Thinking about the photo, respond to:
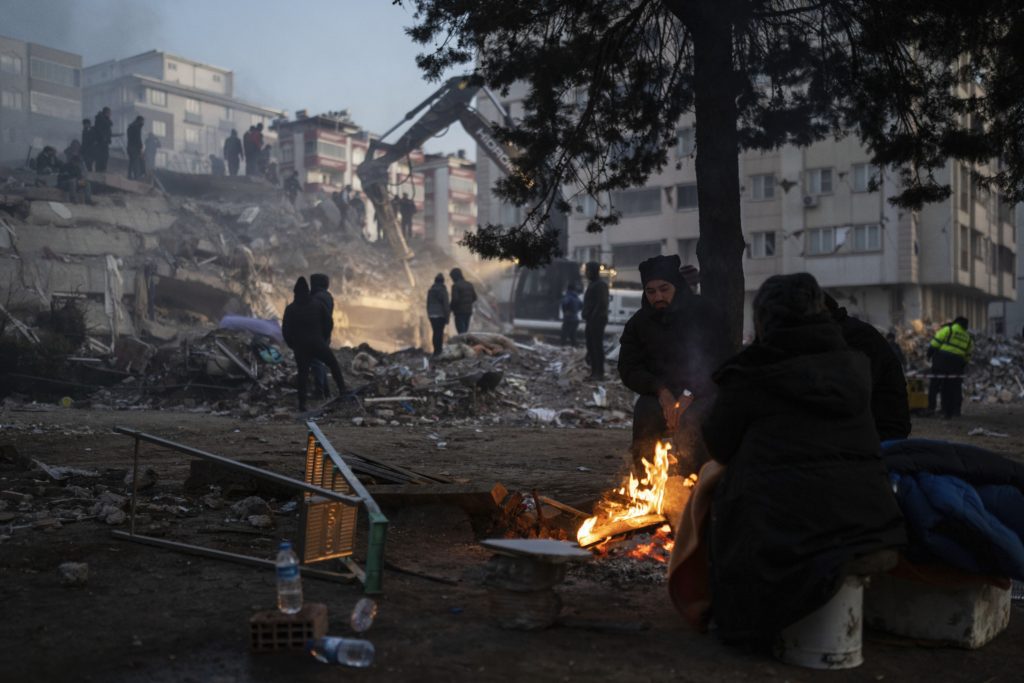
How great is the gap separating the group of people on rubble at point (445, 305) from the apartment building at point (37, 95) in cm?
3802

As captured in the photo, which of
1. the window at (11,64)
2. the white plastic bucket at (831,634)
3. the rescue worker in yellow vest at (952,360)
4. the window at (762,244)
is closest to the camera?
the white plastic bucket at (831,634)

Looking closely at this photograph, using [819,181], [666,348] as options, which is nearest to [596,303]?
[666,348]

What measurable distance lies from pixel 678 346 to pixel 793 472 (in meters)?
2.75

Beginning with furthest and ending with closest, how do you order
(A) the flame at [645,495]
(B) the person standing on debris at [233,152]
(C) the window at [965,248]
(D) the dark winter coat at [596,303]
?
(B) the person standing on debris at [233,152] < (C) the window at [965,248] < (D) the dark winter coat at [596,303] < (A) the flame at [645,495]

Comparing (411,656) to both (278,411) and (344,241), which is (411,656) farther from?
(344,241)

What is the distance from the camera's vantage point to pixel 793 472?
3408mm

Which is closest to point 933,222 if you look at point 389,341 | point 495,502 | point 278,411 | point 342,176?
point 389,341

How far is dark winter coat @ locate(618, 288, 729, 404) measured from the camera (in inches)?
240

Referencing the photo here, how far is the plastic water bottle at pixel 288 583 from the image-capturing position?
11.4ft

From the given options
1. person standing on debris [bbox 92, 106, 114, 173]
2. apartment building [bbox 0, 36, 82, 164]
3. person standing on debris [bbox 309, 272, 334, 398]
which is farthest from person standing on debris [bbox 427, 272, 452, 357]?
apartment building [bbox 0, 36, 82, 164]

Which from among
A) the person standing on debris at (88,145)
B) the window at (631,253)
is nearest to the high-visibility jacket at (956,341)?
the window at (631,253)

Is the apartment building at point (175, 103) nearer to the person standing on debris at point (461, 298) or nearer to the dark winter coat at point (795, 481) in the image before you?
the person standing on debris at point (461, 298)

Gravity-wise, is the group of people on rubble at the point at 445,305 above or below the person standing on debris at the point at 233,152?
below

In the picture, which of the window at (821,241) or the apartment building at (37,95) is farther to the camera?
the apartment building at (37,95)
